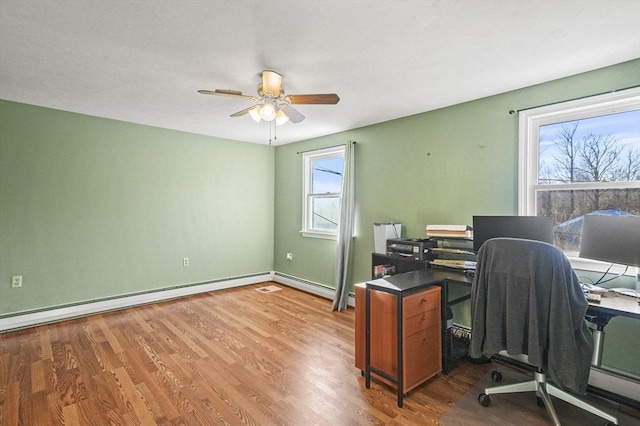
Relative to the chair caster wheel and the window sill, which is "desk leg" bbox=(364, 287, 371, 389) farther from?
the window sill

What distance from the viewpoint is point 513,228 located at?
8.07ft

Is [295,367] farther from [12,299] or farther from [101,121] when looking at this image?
[101,121]

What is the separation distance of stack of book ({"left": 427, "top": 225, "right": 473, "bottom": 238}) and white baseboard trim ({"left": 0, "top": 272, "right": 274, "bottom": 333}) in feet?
10.7

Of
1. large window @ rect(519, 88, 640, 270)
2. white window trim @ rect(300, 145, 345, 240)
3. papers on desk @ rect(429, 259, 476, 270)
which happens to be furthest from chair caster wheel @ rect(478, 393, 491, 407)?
white window trim @ rect(300, 145, 345, 240)

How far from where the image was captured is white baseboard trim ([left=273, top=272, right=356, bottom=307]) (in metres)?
4.40

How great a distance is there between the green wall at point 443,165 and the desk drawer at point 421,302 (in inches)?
34.9

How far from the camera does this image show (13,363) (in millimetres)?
2545

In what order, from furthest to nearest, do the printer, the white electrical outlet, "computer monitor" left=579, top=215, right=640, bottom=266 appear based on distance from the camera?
the white electrical outlet
the printer
"computer monitor" left=579, top=215, right=640, bottom=266

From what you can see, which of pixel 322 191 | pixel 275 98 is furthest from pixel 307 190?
pixel 275 98

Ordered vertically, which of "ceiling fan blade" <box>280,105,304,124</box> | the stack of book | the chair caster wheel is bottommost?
the chair caster wheel

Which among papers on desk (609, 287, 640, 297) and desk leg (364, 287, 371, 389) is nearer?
papers on desk (609, 287, 640, 297)

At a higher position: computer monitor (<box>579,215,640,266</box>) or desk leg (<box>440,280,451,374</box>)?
computer monitor (<box>579,215,640,266</box>)

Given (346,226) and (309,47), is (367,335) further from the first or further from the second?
(309,47)

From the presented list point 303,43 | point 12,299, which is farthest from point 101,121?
point 303,43
